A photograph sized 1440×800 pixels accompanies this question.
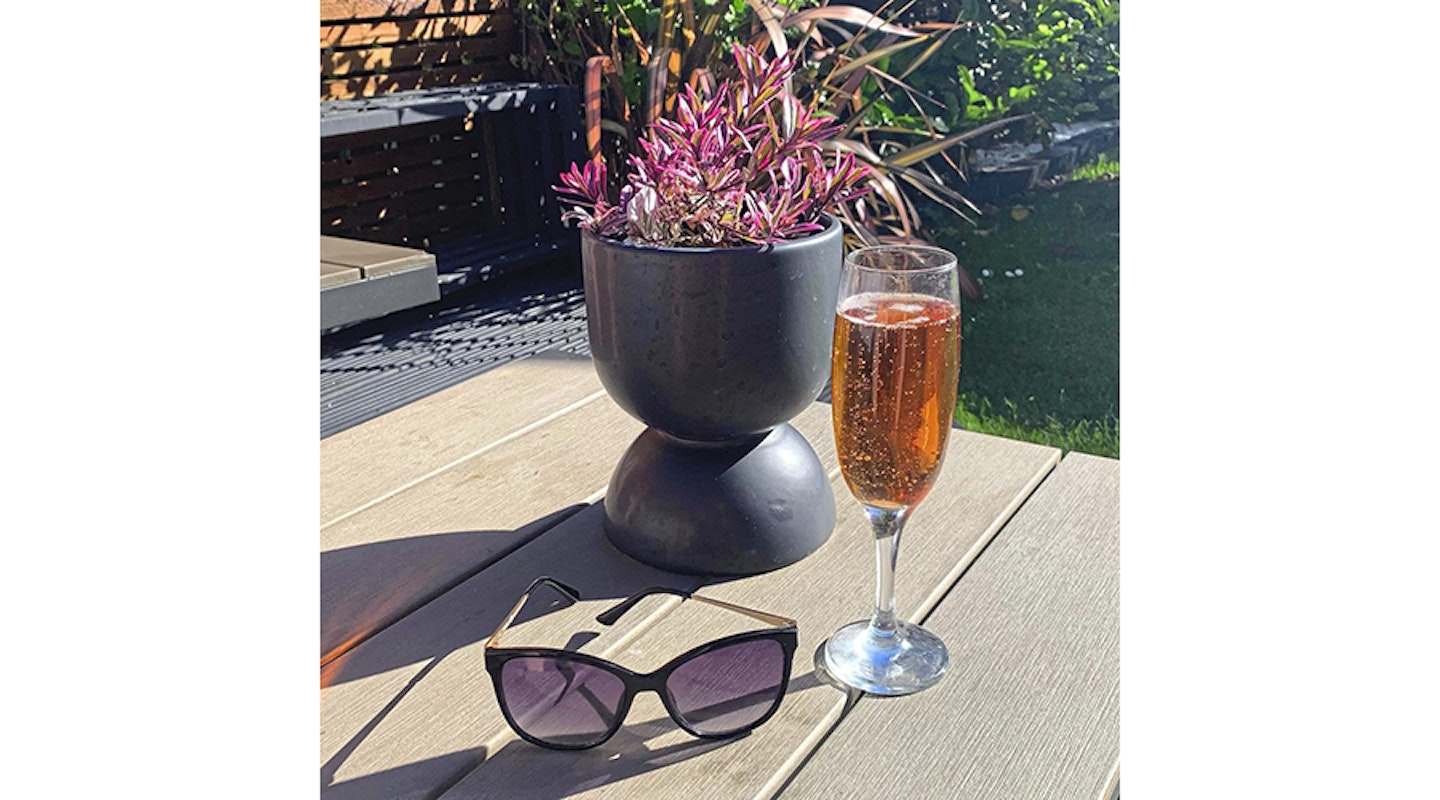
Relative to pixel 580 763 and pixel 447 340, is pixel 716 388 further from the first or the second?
pixel 447 340

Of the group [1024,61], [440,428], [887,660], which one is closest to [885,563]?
[887,660]

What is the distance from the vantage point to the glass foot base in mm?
896

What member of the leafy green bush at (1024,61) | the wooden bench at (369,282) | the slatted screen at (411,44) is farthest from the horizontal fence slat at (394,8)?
the leafy green bush at (1024,61)

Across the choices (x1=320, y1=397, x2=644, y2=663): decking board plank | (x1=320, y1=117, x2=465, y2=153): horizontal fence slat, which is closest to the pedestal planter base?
(x1=320, y1=397, x2=644, y2=663): decking board plank

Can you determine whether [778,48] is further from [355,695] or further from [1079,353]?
[355,695]

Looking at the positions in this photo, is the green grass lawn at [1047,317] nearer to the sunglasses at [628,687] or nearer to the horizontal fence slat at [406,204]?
the horizontal fence slat at [406,204]

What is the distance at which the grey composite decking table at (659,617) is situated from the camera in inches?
31.8

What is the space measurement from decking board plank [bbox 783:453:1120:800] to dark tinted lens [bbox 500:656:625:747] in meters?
0.15

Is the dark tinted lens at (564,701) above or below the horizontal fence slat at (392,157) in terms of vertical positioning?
below

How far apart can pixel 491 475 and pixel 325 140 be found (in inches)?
107

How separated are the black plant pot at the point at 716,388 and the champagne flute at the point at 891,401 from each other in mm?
98

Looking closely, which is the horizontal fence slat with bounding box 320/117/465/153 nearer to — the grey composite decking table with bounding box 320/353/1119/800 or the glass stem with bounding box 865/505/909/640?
the grey composite decking table with bounding box 320/353/1119/800

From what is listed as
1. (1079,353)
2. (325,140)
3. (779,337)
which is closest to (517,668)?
(779,337)

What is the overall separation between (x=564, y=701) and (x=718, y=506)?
27cm
